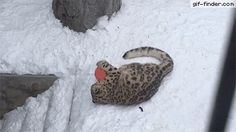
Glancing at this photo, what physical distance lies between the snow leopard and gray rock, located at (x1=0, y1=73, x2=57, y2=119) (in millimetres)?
555

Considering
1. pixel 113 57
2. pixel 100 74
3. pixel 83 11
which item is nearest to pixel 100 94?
pixel 100 74

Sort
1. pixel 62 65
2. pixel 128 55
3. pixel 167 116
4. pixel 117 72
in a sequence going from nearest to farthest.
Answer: pixel 167 116, pixel 117 72, pixel 128 55, pixel 62 65

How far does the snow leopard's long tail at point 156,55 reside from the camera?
9.75 ft

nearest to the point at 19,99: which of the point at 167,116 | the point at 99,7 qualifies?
the point at 99,7

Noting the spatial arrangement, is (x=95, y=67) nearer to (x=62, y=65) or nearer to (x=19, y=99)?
(x=62, y=65)

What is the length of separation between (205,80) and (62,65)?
1055 millimetres

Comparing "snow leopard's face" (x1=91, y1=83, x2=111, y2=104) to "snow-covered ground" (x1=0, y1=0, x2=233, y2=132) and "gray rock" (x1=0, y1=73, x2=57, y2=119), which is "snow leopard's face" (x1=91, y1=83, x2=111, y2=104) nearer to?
"snow-covered ground" (x1=0, y1=0, x2=233, y2=132)

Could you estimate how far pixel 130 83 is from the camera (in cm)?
287

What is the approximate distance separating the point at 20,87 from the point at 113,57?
0.72 meters

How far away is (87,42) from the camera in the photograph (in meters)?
3.46

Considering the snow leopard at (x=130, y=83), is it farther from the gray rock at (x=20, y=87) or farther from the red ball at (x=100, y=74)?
the gray rock at (x=20, y=87)

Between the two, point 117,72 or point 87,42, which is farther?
point 87,42

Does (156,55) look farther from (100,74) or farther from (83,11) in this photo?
(83,11)

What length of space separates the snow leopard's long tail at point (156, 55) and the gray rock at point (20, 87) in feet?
1.94
